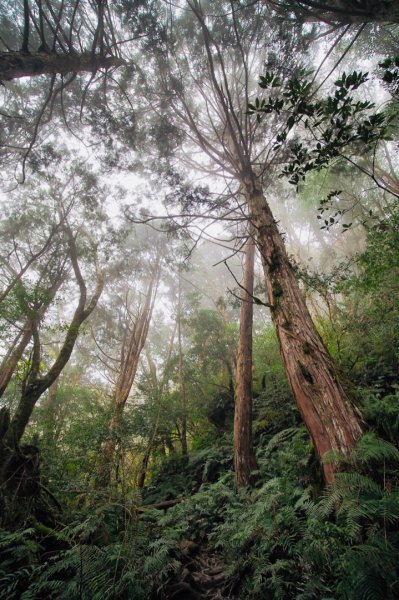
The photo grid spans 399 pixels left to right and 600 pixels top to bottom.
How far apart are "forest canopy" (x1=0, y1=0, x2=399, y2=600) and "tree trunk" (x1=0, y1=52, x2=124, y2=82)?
4 cm

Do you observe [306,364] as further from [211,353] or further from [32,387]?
[211,353]

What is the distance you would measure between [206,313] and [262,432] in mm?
4498

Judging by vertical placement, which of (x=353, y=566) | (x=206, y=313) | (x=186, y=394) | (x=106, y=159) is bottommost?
(x=353, y=566)

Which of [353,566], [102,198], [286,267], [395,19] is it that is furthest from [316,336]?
[102,198]

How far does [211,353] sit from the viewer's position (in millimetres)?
9586

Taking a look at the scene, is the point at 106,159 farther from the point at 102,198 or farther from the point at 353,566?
the point at 353,566

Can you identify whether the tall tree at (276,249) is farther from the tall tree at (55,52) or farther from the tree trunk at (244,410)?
the tall tree at (55,52)

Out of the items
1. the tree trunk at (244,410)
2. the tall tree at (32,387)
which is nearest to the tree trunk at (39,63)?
the tall tree at (32,387)

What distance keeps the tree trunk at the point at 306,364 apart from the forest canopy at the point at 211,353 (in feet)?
0.08

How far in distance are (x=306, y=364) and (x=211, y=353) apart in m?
6.43

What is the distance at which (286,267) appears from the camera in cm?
434

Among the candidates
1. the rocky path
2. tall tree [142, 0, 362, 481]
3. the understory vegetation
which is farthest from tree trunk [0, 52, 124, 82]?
the rocky path

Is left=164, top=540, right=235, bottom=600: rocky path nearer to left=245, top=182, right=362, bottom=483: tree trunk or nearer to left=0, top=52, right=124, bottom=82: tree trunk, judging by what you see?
left=245, top=182, right=362, bottom=483: tree trunk

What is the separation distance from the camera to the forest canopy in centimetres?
235
